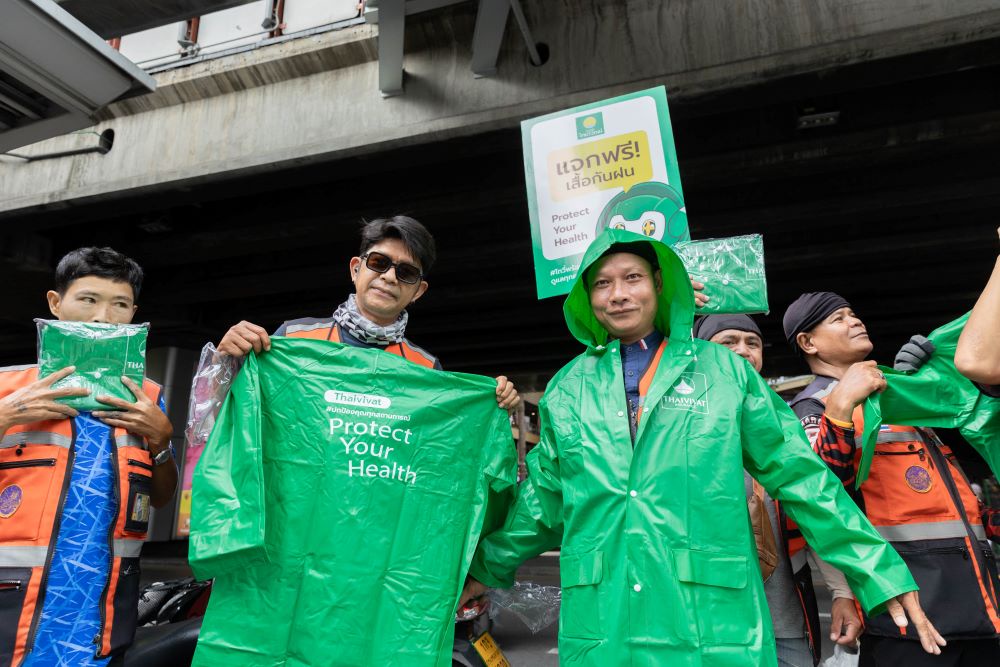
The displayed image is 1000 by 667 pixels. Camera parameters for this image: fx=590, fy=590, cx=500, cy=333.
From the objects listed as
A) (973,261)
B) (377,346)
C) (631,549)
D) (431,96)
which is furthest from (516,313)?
(631,549)

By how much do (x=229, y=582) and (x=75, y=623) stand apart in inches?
16.4

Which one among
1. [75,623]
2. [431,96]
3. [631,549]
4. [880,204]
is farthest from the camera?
[880,204]

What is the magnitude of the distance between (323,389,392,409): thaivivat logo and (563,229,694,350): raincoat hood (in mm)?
714

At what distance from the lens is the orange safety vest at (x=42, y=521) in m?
1.67

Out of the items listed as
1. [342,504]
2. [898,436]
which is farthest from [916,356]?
[342,504]

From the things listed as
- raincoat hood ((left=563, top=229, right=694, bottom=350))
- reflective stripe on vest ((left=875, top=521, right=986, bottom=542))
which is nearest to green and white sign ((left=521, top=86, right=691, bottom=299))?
raincoat hood ((left=563, top=229, right=694, bottom=350))

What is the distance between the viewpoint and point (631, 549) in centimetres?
159

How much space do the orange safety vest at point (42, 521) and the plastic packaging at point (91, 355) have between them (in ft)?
0.38

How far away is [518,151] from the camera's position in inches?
242

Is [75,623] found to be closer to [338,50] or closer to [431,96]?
[431,96]

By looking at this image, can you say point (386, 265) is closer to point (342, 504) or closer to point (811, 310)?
point (342, 504)

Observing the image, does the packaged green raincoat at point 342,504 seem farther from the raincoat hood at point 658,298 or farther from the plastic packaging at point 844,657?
the plastic packaging at point 844,657

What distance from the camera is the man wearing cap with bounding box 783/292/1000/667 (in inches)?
72.4

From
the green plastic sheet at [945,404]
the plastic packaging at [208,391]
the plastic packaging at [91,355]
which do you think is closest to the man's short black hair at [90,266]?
the plastic packaging at [91,355]
